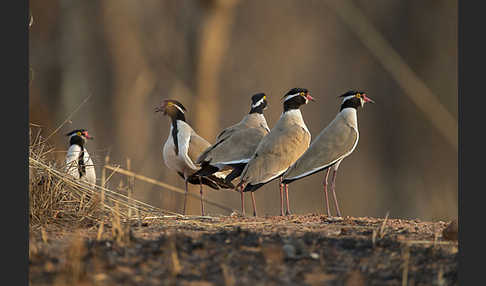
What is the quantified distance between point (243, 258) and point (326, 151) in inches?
110

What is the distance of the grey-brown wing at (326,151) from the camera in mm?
6461

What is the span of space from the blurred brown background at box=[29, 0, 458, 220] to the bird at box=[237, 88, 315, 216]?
611cm

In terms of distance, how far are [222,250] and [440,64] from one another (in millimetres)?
13928

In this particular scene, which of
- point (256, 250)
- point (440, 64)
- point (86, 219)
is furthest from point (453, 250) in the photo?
point (440, 64)

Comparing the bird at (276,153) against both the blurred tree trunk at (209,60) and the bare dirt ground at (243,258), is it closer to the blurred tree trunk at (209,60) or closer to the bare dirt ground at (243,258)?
→ the bare dirt ground at (243,258)

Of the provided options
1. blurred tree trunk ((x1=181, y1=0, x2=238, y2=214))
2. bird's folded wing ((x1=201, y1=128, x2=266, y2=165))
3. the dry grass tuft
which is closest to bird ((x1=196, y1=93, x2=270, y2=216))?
bird's folded wing ((x1=201, y1=128, x2=266, y2=165))

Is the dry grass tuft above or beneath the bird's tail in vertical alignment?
beneath

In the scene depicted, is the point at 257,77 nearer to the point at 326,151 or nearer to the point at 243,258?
the point at 326,151

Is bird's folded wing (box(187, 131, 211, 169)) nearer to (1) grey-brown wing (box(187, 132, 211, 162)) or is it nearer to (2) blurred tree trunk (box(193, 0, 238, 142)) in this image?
(1) grey-brown wing (box(187, 132, 211, 162))

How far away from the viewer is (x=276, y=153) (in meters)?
6.66

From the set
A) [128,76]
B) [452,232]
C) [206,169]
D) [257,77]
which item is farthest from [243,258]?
[257,77]

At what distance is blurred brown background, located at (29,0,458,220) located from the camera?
48.3 ft

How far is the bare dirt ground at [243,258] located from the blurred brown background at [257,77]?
8.50m

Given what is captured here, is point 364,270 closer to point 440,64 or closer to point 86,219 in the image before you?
point 86,219
